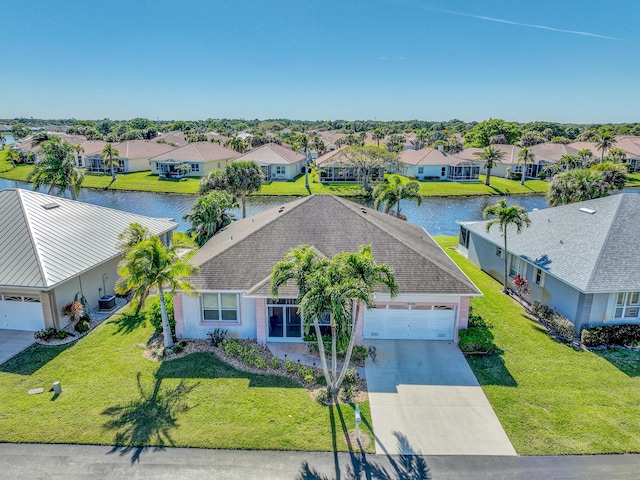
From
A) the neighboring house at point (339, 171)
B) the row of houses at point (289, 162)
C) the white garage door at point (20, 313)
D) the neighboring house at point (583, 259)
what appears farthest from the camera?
the row of houses at point (289, 162)

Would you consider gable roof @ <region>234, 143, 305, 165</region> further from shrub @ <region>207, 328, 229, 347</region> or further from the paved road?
the paved road

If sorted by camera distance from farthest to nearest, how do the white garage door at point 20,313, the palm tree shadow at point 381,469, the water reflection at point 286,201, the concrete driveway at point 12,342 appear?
the water reflection at point 286,201
the white garage door at point 20,313
the concrete driveway at point 12,342
the palm tree shadow at point 381,469

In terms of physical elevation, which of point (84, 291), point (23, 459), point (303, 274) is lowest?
point (23, 459)

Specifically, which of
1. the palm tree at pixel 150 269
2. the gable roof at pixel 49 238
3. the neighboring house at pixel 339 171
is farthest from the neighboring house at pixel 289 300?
the neighboring house at pixel 339 171

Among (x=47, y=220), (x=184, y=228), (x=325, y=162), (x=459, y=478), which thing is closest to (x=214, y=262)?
(x=47, y=220)

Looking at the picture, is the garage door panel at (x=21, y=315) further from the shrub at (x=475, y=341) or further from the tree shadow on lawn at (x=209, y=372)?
the shrub at (x=475, y=341)

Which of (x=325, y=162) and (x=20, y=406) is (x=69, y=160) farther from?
(x=325, y=162)
